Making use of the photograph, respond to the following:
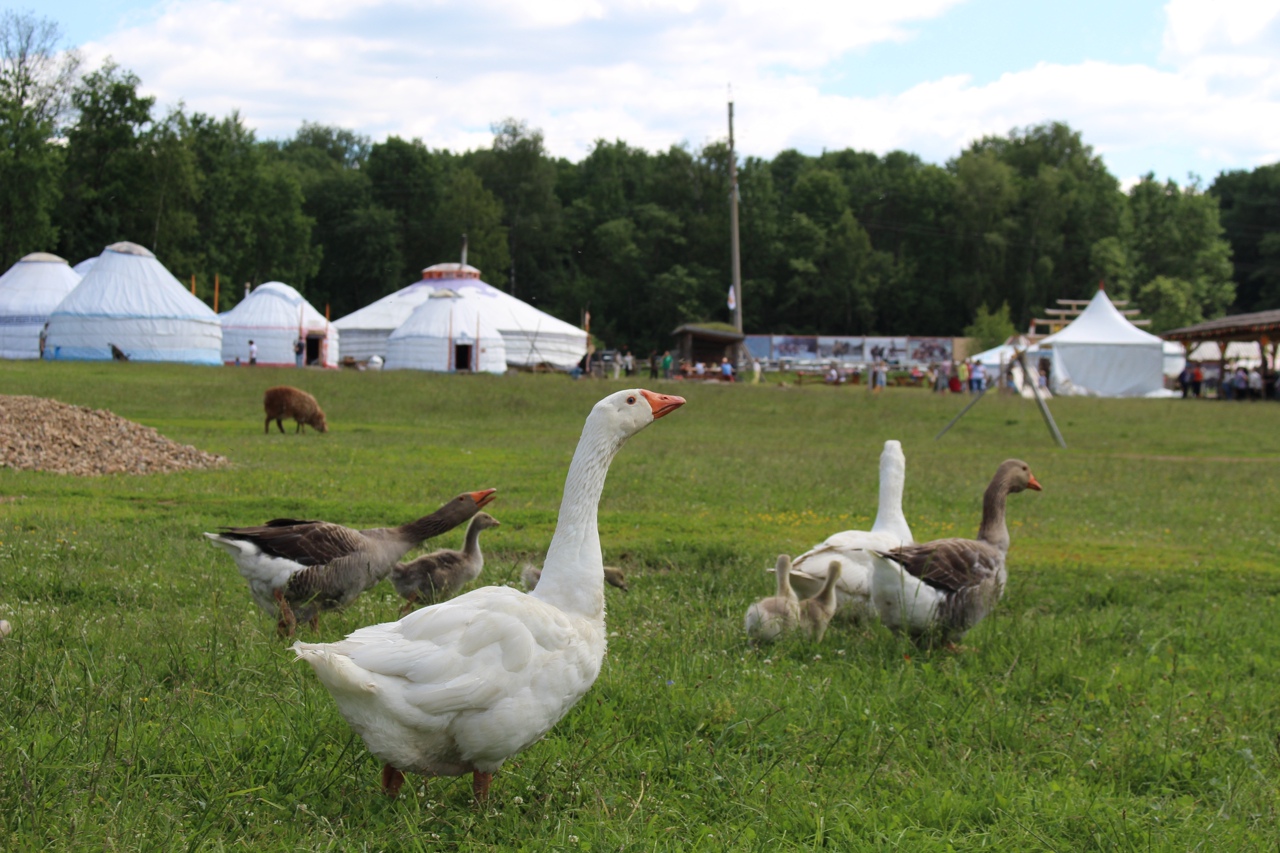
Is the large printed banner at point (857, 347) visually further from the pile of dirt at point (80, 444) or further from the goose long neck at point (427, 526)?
the goose long neck at point (427, 526)

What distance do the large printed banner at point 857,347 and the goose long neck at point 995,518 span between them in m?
73.9

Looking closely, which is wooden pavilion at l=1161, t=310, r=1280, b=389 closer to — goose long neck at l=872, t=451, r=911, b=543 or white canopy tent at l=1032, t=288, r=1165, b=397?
white canopy tent at l=1032, t=288, r=1165, b=397

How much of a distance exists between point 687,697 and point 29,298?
5712 cm

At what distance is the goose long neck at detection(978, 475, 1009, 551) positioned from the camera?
7669 mm

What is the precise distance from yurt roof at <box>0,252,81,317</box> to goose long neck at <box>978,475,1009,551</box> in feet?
177

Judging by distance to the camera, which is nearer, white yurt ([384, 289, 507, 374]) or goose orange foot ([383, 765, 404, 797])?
goose orange foot ([383, 765, 404, 797])

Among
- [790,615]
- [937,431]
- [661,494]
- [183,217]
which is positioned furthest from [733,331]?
[790,615]

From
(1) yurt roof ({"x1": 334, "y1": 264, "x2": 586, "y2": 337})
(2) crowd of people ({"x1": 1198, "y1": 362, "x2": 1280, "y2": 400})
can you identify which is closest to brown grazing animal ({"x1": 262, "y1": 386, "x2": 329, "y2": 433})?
(1) yurt roof ({"x1": 334, "y1": 264, "x2": 586, "y2": 337})

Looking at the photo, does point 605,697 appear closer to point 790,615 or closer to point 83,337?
point 790,615

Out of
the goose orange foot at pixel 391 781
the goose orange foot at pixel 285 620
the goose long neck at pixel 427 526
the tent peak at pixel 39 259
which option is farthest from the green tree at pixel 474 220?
the goose orange foot at pixel 391 781

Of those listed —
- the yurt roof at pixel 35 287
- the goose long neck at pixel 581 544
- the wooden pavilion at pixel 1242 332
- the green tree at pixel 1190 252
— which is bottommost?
the goose long neck at pixel 581 544

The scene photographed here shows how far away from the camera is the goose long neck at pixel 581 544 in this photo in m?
4.33

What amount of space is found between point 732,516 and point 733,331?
49249 mm

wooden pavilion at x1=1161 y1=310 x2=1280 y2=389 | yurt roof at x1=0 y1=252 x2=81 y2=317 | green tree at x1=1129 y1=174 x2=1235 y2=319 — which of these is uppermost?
green tree at x1=1129 y1=174 x2=1235 y2=319
